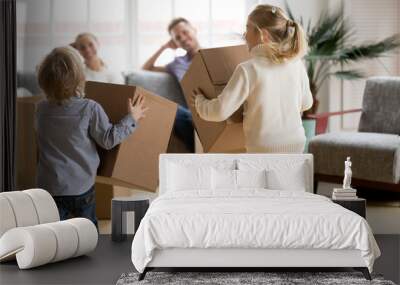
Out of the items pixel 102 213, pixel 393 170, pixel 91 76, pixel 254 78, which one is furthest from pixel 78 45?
pixel 393 170

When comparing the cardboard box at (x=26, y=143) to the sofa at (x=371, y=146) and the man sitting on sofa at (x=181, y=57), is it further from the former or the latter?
the sofa at (x=371, y=146)

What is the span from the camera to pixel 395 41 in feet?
26.2

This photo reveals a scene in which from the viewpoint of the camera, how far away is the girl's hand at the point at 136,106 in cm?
599

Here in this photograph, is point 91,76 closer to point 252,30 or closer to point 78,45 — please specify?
point 78,45

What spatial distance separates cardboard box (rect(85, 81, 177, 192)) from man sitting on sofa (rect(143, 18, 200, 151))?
502mm

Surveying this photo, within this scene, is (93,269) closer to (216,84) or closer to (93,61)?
(216,84)

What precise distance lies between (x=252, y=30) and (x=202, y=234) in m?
1.92

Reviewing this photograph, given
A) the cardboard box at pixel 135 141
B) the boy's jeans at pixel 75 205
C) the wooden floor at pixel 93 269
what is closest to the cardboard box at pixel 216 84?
the cardboard box at pixel 135 141

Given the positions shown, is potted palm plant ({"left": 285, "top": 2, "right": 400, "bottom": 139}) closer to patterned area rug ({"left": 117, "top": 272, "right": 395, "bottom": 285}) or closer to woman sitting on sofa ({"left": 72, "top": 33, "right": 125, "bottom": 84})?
woman sitting on sofa ({"left": 72, "top": 33, "right": 125, "bottom": 84})

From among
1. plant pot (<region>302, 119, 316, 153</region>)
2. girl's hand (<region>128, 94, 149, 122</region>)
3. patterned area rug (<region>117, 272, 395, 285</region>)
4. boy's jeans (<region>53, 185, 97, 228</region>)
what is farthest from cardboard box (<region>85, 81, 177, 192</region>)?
plant pot (<region>302, 119, 316, 153</region>)

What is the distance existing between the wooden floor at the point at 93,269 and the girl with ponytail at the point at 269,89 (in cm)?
102

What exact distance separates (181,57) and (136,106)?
55.3 inches

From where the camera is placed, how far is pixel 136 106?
19.7ft

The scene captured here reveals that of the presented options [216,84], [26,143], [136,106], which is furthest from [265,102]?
[26,143]
